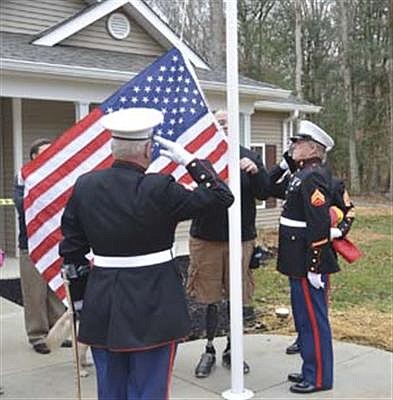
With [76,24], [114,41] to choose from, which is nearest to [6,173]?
[76,24]

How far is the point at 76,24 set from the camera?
1152cm

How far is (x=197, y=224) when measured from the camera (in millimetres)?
4855

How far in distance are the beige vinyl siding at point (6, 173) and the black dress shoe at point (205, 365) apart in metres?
6.75

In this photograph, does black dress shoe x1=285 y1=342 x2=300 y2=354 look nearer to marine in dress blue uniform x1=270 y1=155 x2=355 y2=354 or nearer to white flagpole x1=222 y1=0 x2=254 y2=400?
marine in dress blue uniform x1=270 y1=155 x2=355 y2=354

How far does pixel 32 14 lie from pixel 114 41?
1566 millimetres

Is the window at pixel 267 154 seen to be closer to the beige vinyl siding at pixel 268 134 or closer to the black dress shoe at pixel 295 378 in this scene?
the beige vinyl siding at pixel 268 134

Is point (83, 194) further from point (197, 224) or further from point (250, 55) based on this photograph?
point (250, 55)

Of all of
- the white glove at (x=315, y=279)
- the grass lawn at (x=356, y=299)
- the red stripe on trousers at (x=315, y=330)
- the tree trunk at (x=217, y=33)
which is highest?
the tree trunk at (x=217, y=33)

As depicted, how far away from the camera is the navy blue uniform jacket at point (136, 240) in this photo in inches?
116

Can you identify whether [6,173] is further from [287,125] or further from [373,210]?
[373,210]

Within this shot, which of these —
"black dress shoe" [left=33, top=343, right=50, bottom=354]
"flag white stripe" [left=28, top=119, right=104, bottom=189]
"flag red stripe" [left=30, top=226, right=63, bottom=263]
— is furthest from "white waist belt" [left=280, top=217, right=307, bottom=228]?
"black dress shoe" [left=33, top=343, right=50, bottom=354]

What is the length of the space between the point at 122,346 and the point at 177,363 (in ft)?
Result: 6.95

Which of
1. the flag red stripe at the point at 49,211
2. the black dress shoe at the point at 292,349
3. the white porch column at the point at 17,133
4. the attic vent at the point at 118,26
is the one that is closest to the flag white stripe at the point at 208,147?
the flag red stripe at the point at 49,211

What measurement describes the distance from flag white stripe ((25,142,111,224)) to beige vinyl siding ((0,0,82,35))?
7.83 m
